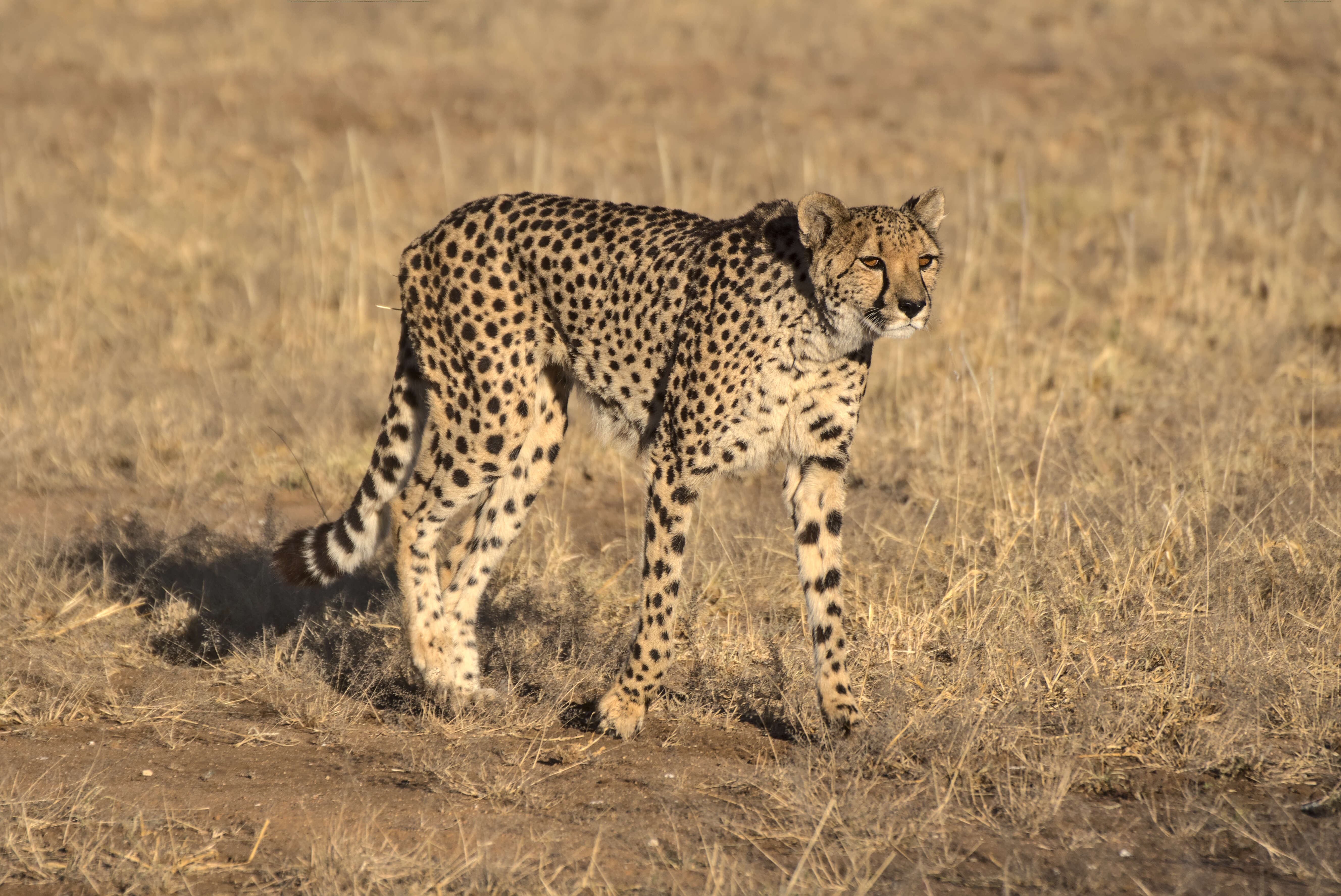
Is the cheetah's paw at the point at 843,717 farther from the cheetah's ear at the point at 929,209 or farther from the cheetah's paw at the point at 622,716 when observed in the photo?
the cheetah's ear at the point at 929,209

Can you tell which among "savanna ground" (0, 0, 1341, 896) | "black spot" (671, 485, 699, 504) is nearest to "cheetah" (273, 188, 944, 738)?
"black spot" (671, 485, 699, 504)

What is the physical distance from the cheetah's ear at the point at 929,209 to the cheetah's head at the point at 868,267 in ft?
0.28

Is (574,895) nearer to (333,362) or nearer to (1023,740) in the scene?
(1023,740)

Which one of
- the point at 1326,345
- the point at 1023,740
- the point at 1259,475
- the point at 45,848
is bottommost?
the point at 45,848

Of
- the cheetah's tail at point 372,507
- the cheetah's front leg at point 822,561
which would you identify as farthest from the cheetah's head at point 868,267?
the cheetah's tail at point 372,507

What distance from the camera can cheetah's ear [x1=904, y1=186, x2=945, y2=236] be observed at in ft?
11.8

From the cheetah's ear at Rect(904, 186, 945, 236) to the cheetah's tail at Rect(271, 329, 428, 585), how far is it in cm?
167

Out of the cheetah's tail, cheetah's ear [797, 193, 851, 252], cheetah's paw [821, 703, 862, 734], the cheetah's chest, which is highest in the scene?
cheetah's ear [797, 193, 851, 252]

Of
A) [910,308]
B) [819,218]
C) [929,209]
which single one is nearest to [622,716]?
[910,308]

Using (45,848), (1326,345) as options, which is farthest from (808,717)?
(1326,345)

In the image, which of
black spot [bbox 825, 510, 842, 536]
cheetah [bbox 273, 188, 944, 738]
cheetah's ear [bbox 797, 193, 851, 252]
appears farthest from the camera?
black spot [bbox 825, 510, 842, 536]

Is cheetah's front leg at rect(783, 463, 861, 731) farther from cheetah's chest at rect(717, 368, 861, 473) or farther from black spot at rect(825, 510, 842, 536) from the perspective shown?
cheetah's chest at rect(717, 368, 861, 473)

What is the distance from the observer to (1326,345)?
276 inches

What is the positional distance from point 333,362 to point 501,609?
3.19 m
